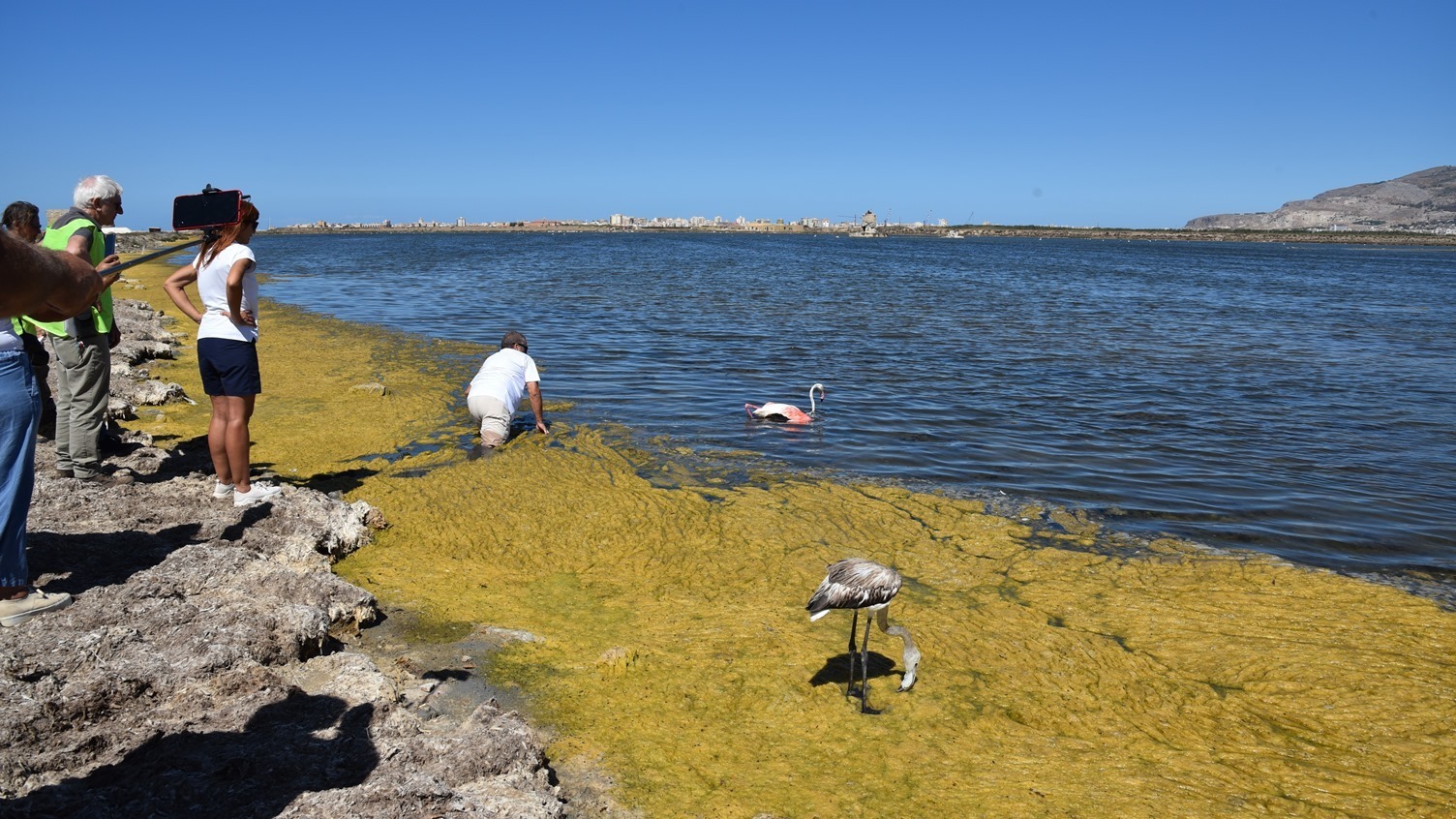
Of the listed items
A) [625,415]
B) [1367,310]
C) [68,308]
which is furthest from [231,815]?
[1367,310]

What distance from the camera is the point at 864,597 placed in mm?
4590

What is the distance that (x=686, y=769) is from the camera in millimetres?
3947

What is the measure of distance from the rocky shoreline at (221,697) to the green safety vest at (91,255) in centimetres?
114

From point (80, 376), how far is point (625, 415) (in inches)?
256

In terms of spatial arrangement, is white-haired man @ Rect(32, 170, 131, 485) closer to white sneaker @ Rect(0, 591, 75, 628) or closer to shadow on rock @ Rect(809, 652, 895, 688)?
white sneaker @ Rect(0, 591, 75, 628)

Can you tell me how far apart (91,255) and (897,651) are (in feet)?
19.7

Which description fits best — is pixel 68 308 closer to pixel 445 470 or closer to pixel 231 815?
pixel 231 815

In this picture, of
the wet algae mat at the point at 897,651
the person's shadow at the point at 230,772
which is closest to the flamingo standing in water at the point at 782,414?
the wet algae mat at the point at 897,651

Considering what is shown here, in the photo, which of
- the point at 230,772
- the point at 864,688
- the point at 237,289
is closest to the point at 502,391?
the point at 237,289

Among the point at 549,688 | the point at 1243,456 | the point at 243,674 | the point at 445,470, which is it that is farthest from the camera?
the point at 1243,456

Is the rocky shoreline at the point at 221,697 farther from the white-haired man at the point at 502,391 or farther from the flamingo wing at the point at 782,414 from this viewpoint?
the flamingo wing at the point at 782,414

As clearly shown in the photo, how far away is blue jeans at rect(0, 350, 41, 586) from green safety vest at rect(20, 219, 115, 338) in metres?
1.85

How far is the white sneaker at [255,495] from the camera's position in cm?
600

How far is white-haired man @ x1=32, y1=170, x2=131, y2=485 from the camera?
5953 millimetres
